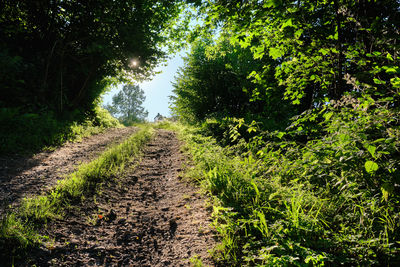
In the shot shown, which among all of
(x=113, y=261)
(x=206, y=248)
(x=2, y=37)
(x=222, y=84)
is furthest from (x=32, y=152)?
(x=222, y=84)

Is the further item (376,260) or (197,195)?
(197,195)

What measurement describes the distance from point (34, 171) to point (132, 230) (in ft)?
11.1

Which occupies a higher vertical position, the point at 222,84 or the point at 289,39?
the point at 222,84

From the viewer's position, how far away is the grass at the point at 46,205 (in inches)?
82.7

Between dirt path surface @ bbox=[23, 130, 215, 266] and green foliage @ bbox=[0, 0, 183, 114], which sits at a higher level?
green foliage @ bbox=[0, 0, 183, 114]

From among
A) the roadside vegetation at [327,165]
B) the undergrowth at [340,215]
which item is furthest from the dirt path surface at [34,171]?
the undergrowth at [340,215]

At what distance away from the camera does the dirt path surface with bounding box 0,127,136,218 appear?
11.1 feet

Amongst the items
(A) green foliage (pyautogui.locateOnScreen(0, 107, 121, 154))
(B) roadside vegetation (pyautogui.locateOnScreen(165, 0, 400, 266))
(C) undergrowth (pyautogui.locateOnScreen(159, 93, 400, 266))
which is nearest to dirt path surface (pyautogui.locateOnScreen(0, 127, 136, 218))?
(A) green foliage (pyautogui.locateOnScreen(0, 107, 121, 154))

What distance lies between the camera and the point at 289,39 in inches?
136

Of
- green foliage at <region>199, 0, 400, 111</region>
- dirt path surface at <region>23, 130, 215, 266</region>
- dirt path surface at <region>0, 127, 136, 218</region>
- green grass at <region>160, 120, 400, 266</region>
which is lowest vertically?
dirt path surface at <region>23, 130, 215, 266</region>

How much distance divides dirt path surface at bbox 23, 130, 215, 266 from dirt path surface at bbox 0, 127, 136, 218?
1062 mm

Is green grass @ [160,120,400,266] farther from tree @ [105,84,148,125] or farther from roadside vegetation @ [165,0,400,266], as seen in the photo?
tree @ [105,84,148,125]

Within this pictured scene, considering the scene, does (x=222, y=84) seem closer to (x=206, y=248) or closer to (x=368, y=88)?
(x=368, y=88)

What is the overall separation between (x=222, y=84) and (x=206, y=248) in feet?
35.5
